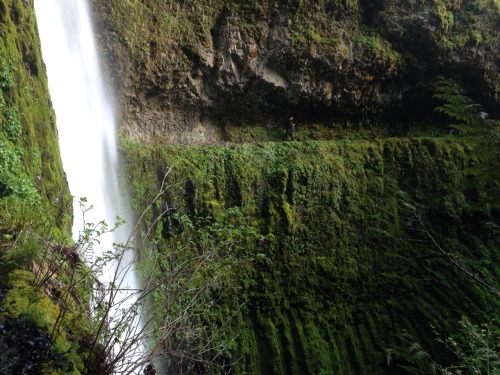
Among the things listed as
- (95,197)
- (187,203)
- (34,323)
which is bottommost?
(187,203)

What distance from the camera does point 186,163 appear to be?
10492 mm

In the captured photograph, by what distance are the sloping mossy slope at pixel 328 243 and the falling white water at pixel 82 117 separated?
0.80m

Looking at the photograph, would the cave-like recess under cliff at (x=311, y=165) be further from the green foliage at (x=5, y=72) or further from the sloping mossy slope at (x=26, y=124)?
the green foliage at (x=5, y=72)

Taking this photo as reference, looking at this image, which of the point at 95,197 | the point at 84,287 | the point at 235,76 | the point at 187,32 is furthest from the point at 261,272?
the point at 84,287

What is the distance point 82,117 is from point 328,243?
22.7 ft

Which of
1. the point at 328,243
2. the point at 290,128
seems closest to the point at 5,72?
the point at 328,243

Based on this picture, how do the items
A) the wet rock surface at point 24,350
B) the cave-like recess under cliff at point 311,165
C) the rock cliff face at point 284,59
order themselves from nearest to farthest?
the wet rock surface at point 24,350 < the cave-like recess under cliff at point 311,165 < the rock cliff face at point 284,59

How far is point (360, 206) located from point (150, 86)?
21.9ft

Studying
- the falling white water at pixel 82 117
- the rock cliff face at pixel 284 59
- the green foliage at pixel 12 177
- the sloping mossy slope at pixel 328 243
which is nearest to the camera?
the green foliage at pixel 12 177

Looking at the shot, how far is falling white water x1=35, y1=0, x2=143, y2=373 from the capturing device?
7852 mm

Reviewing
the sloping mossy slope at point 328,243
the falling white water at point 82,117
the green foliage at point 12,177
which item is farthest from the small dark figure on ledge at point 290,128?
the green foliage at point 12,177

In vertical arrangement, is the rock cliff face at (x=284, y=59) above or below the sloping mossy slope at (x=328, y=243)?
above

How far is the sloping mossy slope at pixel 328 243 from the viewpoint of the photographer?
10.1 meters

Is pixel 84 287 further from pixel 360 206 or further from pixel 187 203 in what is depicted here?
pixel 360 206
